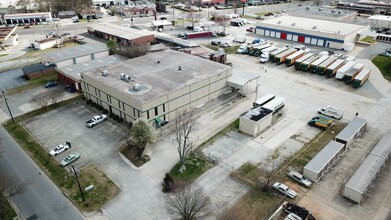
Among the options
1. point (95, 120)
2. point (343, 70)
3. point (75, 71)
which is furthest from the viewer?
point (343, 70)

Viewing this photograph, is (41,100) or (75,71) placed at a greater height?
(75,71)

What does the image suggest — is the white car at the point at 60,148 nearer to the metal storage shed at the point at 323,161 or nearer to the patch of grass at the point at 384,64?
the metal storage shed at the point at 323,161

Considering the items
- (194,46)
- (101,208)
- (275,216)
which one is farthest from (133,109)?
(194,46)

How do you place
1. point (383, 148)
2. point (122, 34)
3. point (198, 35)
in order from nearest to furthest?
1. point (383, 148)
2. point (122, 34)
3. point (198, 35)

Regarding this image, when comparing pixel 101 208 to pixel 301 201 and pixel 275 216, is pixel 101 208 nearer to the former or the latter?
pixel 275 216

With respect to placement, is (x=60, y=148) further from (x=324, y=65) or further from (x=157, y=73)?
(x=324, y=65)

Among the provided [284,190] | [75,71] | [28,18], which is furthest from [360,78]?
[28,18]
